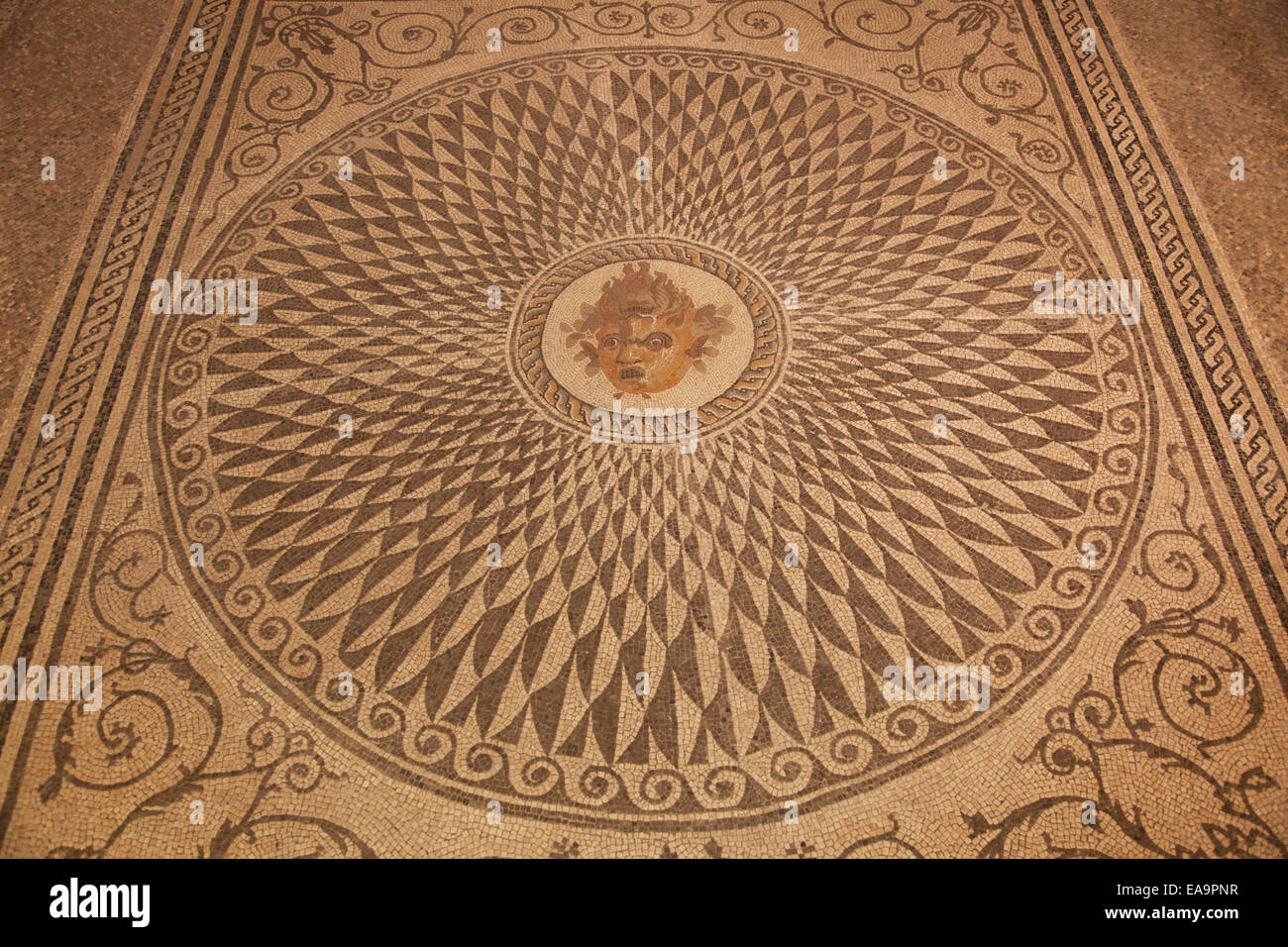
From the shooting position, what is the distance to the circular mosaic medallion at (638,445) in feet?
7.61

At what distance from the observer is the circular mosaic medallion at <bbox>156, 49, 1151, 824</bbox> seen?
232 centimetres

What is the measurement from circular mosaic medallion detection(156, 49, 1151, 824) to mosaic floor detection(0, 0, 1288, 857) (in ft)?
0.04

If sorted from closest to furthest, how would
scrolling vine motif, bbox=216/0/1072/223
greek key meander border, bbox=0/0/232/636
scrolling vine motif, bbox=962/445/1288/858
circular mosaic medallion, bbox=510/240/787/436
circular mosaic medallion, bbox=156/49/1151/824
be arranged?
scrolling vine motif, bbox=962/445/1288/858 → circular mosaic medallion, bbox=156/49/1151/824 → greek key meander border, bbox=0/0/232/636 → circular mosaic medallion, bbox=510/240/787/436 → scrolling vine motif, bbox=216/0/1072/223

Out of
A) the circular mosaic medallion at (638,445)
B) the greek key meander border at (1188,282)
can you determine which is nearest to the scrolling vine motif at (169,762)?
the circular mosaic medallion at (638,445)

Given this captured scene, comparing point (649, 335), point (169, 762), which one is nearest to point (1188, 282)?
point (649, 335)

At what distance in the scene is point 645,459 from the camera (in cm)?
271

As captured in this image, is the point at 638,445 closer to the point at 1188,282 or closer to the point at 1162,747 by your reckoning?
the point at 1162,747

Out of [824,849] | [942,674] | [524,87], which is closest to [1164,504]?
[942,674]

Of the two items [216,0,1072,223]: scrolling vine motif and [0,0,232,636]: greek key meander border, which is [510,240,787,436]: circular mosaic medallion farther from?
[0,0,232,636]: greek key meander border

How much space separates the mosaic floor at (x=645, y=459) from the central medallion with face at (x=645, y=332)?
0.02 m

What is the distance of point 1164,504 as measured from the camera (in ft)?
8.49

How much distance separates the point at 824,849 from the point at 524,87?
260 cm

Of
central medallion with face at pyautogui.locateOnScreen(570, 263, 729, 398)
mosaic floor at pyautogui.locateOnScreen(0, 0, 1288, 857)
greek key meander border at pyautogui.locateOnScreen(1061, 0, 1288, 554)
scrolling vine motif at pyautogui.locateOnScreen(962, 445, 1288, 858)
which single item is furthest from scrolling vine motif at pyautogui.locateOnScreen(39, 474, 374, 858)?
greek key meander border at pyautogui.locateOnScreen(1061, 0, 1288, 554)

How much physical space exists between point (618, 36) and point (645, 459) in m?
1.74
